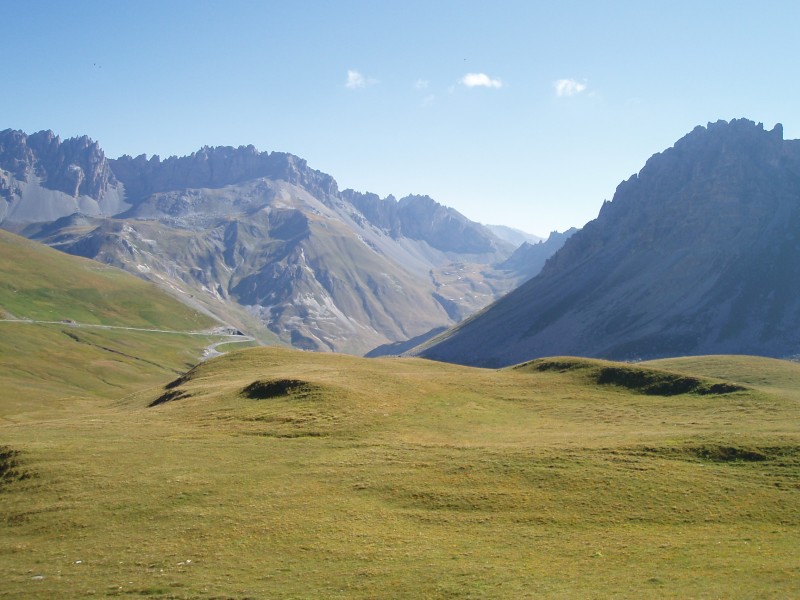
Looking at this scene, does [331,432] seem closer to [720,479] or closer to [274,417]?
[274,417]

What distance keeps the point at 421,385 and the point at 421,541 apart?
46.3 meters

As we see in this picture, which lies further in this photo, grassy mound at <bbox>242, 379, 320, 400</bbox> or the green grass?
grassy mound at <bbox>242, 379, 320, 400</bbox>

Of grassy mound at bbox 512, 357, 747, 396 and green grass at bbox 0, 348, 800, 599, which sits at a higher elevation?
grassy mound at bbox 512, 357, 747, 396

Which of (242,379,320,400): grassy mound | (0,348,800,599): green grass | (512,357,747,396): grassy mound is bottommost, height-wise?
(0,348,800,599): green grass

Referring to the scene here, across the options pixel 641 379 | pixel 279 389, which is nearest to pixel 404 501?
pixel 279 389

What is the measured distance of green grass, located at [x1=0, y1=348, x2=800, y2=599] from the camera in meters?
29.9

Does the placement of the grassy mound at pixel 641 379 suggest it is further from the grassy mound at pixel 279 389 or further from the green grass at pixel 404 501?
the grassy mound at pixel 279 389

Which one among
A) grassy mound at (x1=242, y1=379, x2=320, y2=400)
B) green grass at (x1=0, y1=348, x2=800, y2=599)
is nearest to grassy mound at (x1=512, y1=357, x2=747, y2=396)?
green grass at (x1=0, y1=348, x2=800, y2=599)

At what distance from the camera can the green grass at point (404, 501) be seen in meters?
29.9

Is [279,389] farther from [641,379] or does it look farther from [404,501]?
[641,379]

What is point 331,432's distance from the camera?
5853 cm

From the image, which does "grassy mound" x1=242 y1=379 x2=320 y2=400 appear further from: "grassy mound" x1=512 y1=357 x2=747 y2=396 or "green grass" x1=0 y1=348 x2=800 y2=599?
"grassy mound" x1=512 y1=357 x2=747 y2=396

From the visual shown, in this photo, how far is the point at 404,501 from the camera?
40969mm

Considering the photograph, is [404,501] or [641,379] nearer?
[404,501]
